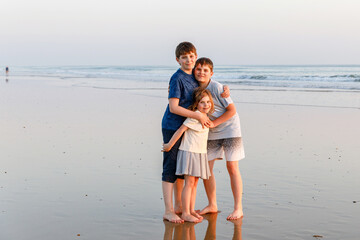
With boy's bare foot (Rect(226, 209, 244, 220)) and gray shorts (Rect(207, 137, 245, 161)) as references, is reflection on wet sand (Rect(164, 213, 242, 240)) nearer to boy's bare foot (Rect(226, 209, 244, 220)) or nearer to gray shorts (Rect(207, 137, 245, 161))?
boy's bare foot (Rect(226, 209, 244, 220))

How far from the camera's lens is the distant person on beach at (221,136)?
14.6 feet

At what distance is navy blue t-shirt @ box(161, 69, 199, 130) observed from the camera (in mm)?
4359

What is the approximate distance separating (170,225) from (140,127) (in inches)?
204

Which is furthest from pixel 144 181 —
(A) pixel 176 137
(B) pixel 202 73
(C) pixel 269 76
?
(C) pixel 269 76

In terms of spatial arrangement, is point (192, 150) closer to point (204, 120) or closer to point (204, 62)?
point (204, 120)

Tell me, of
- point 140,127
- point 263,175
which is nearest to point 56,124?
point 140,127

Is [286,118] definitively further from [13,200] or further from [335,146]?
[13,200]

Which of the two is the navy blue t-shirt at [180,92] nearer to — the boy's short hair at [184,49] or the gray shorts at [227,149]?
the boy's short hair at [184,49]

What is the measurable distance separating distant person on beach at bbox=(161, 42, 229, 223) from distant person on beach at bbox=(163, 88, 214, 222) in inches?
2.3

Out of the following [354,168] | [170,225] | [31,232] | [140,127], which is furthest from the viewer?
[140,127]

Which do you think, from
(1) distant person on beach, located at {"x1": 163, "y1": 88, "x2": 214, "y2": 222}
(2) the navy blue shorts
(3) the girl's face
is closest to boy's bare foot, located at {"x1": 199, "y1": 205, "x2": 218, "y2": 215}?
(1) distant person on beach, located at {"x1": 163, "y1": 88, "x2": 214, "y2": 222}

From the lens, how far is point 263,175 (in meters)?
5.79

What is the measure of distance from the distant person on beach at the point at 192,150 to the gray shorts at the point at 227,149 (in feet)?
0.63

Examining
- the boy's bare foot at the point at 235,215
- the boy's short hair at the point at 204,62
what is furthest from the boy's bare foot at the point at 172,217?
the boy's short hair at the point at 204,62
